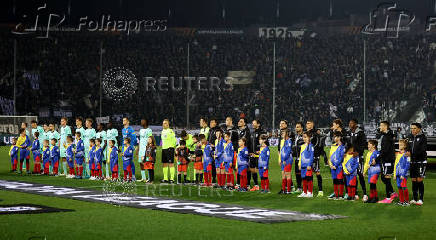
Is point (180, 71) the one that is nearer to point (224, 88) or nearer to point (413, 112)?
point (224, 88)

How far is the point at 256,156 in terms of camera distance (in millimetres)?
A: 14688

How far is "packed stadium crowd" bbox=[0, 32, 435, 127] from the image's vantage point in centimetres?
4122

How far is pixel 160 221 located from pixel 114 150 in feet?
24.3

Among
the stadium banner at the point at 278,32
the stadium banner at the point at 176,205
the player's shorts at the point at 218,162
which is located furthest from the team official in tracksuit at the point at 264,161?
the stadium banner at the point at 278,32

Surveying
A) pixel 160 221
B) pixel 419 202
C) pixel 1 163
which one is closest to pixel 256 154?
pixel 419 202

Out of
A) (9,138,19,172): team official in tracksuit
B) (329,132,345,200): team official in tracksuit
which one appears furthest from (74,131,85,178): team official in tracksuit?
(329,132,345,200): team official in tracksuit

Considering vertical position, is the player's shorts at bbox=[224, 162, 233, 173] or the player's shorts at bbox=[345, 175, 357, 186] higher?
the player's shorts at bbox=[224, 162, 233, 173]

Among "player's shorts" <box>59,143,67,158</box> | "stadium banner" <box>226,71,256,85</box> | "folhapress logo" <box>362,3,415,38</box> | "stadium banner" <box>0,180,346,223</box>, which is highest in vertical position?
"folhapress logo" <box>362,3,415,38</box>

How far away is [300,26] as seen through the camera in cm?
4991

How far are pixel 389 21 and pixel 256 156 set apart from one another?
35783 mm

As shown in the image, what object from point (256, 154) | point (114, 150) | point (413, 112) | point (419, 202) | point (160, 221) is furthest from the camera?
point (413, 112)

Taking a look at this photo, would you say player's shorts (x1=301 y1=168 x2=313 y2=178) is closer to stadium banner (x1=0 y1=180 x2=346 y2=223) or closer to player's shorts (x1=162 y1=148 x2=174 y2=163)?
stadium banner (x1=0 y1=180 x2=346 y2=223)

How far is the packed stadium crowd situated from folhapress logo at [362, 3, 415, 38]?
77 cm

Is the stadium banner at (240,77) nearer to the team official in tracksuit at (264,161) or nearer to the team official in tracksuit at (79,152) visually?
the team official in tracksuit at (79,152)
